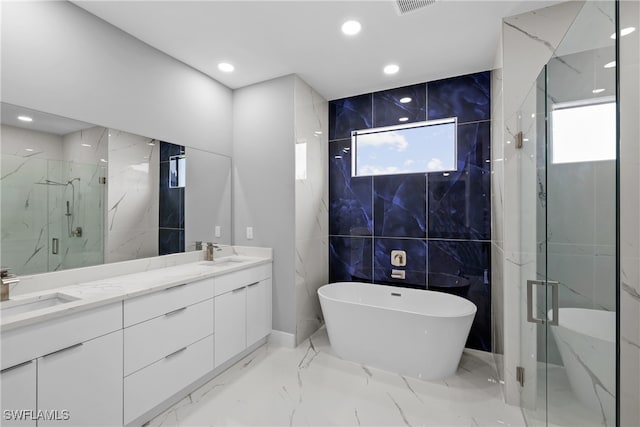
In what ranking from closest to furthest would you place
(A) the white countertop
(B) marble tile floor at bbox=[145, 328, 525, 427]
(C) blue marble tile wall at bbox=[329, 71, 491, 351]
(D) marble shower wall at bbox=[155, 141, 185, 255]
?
(A) the white countertop → (B) marble tile floor at bbox=[145, 328, 525, 427] → (D) marble shower wall at bbox=[155, 141, 185, 255] → (C) blue marble tile wall at bbox=[329, 71, 491, 351]

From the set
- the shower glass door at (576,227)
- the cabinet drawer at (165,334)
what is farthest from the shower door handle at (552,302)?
the cabinet drawer at (165,334)

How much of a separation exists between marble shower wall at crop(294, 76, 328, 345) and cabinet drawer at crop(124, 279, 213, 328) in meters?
0.96

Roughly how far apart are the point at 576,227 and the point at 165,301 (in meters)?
2.25

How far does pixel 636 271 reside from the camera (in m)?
1.18

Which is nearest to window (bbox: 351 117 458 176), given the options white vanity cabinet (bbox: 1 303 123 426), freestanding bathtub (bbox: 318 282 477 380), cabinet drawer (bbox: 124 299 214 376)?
freestanding bathtub (bbox: 318 282 477 380)

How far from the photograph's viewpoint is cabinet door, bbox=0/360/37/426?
1150mm

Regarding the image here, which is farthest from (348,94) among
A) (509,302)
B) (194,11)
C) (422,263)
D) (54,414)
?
(54,414)

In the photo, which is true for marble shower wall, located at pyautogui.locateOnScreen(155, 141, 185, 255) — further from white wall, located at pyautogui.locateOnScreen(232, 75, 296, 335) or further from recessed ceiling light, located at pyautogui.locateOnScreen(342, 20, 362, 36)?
recessed ceiling light, located at pyautogui.locateOnScreen(342, 20, 362, 36)

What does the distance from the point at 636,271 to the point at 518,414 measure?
50.6 inches

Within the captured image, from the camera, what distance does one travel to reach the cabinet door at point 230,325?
2.23m

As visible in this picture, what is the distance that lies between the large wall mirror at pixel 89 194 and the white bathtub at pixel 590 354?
2.72m

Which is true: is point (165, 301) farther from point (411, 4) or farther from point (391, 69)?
point (391, 69)

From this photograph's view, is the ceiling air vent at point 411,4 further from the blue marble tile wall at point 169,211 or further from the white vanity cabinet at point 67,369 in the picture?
the white vanity cabinet at point 67,369

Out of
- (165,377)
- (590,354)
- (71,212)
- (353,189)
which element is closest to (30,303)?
(71,212)
